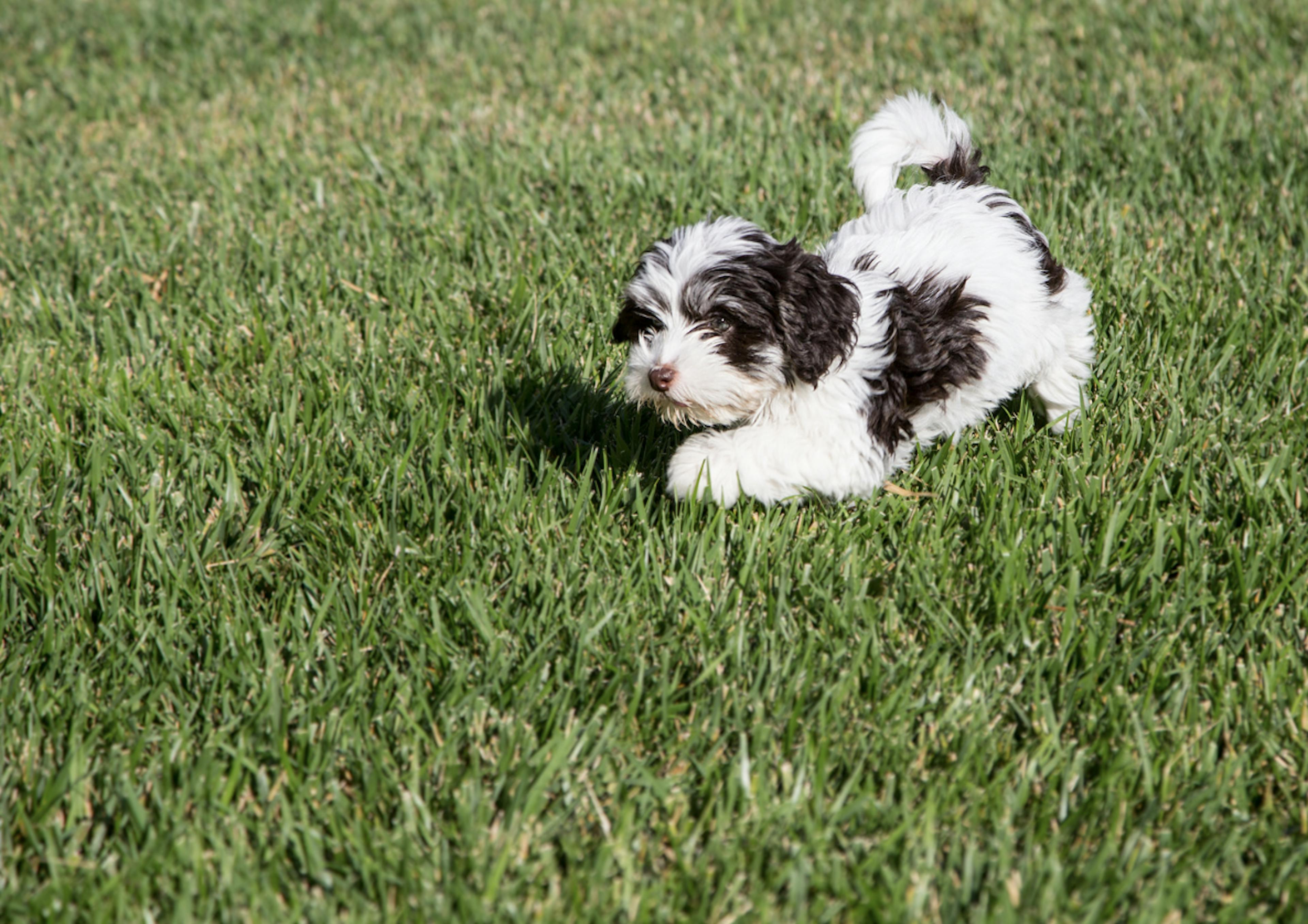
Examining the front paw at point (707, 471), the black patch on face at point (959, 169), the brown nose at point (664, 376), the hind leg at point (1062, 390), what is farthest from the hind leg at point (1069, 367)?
the brown nose at point (664, 376)

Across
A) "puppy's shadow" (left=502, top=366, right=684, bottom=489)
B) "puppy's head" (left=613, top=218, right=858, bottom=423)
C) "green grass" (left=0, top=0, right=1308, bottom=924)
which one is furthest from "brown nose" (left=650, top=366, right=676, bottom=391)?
"puppy's shadow" (left=502, top=366, right=684, bottom=489)

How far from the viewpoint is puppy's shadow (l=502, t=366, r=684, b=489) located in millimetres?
3705

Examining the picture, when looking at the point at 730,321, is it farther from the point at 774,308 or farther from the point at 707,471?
the point at 707,471

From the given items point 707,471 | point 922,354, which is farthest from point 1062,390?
point 707,471

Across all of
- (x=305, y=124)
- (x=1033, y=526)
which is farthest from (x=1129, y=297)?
(x=305, y=124)

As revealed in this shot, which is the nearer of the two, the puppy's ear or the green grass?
the green grass

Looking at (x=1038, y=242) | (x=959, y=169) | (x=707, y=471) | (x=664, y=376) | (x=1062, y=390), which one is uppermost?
(x=959, y=169)

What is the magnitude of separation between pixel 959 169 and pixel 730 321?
4.44 ft

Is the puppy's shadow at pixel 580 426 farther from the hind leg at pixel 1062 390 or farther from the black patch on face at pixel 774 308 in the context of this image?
the hind leg at pixel 1062 390

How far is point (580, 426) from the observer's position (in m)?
3.92

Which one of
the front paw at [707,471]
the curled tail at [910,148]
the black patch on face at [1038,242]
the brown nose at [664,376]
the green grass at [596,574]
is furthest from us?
the curled tail at [910,148]

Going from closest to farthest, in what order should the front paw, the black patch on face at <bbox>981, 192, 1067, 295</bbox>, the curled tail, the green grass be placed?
the green grass
the front paw
the black patch on face at <bbox>981, 192, 1067, 295</bbox>
the curled tail

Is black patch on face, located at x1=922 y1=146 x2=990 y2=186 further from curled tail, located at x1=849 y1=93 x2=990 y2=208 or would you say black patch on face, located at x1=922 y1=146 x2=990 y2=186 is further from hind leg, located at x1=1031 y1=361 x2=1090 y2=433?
hind leg, located at x1=1031 y1=361 x2=1090 y2=433

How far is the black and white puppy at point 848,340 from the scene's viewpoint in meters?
3.05
